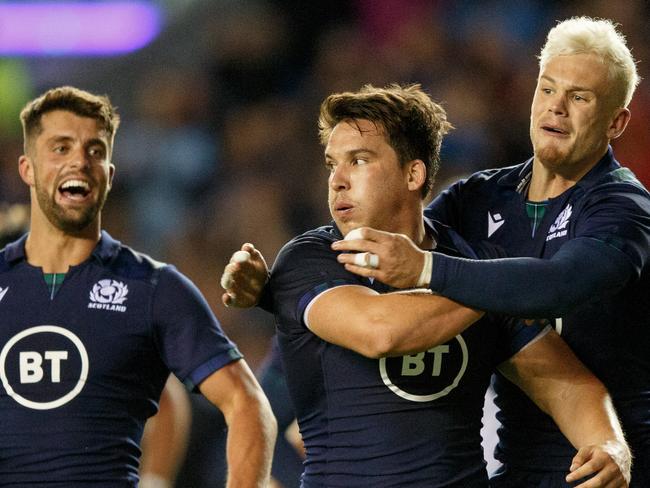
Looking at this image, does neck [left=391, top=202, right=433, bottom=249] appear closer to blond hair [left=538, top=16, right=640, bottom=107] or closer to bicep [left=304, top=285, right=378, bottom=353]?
bicep [left=304, top=285, right=378, bottom=353]

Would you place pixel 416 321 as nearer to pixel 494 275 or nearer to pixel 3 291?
pixel 494 275

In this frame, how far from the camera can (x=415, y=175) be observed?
339cm

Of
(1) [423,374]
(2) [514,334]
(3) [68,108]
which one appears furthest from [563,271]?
(3) [68,108]

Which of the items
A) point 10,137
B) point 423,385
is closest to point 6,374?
point 423,385

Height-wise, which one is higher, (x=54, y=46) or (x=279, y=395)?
(x=54, y=46)

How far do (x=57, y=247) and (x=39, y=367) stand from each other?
45 centimetres

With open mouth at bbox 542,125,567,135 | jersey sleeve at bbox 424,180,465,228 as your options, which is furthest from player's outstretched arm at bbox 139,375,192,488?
open mouth at bbox 542,125,567,135

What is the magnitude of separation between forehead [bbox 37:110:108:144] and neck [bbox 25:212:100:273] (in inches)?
12.4

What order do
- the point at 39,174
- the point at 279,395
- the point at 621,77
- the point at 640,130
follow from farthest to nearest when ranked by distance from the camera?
the point at 640,130 < the point at 279,395 < the point at 39,174 < the point at 621,77

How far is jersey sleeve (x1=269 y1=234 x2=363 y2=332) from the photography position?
10.3 ft

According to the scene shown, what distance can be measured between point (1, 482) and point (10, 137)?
532 centimetres

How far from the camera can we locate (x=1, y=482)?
3564 millimetres

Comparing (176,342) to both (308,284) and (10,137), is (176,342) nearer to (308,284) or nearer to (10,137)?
(308,284)

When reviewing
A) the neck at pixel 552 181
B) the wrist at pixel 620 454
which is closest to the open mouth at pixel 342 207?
the neck at pixel 552 181
